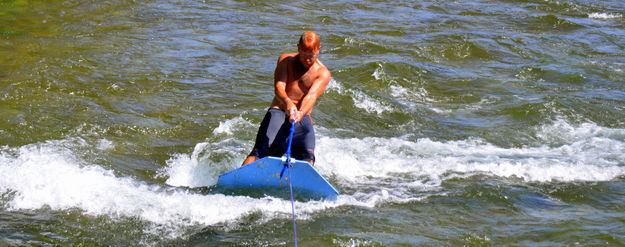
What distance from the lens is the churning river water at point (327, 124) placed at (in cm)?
623

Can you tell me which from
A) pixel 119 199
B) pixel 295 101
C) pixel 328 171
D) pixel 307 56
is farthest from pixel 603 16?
pixel 119 199

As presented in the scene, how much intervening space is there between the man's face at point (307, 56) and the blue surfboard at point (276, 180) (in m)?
0.84

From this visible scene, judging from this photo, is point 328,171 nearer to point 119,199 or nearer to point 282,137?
point 282,137

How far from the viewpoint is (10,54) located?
12.1 metres

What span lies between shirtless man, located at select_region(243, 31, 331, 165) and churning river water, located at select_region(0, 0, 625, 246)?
20.8 inches

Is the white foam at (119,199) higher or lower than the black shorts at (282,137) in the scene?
lower

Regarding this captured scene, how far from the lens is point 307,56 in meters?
6.44

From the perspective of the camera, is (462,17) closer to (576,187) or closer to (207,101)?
(207,101)

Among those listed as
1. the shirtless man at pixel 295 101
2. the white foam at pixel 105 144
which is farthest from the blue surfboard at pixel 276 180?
the white foam at pixel 105 144

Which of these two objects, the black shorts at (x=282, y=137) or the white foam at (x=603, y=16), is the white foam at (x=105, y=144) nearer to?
the black shorts at (x=282, y=137)

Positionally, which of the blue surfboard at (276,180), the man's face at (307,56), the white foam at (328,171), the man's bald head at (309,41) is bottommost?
the white foam at (328,171)

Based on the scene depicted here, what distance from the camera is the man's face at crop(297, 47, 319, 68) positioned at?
6.39 m

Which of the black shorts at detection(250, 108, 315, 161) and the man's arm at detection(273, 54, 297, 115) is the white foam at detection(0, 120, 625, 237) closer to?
the black shorts at detection(250, 108, 315, 161)

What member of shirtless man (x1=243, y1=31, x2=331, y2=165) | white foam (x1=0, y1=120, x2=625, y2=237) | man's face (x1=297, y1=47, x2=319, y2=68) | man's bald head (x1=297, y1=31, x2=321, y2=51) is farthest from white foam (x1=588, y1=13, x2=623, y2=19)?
man's bald head (x1=297, y1=31, x2=321, y2=51)
